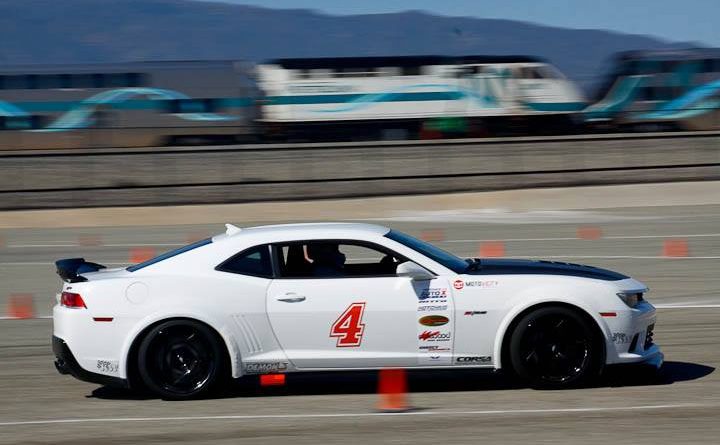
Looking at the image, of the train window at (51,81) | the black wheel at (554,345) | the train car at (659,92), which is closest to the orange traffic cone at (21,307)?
the black wheel at (554,345)

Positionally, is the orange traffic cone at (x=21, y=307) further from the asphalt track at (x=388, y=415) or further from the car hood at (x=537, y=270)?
the car hood at (x=537, y=270)

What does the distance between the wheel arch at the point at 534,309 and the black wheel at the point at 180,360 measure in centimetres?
202

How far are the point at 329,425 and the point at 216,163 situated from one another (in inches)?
989

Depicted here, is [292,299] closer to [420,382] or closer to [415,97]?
[420,382]

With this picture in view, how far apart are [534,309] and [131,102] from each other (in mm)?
42686

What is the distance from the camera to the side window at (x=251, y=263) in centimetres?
830

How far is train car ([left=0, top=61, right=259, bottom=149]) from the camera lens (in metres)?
47.4

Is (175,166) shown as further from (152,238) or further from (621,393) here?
(621,393)

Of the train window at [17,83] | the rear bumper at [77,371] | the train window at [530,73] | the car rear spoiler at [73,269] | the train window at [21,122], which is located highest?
the train window at [530,73]

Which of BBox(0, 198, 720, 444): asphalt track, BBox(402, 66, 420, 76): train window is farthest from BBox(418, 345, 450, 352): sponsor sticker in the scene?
BBox(402, 66, 420, 76): train window

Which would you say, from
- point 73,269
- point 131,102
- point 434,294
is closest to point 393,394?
point 434,294

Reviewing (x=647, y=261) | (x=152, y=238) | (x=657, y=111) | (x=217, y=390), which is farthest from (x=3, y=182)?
(x=657, y=111)

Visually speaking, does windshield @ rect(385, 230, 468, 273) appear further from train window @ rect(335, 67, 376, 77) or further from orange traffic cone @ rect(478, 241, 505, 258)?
train window @ rect(335, 67, 376, 77)

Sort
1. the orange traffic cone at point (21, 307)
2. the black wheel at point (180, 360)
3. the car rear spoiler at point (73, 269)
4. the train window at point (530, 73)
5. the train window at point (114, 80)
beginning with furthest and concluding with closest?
the train window at point (530, 73) → the train window at point (114, 80) → the orange traffic cone at point (21, 307) → the car rear spoiler at point (73, 269) → the black wheel at point (180, 360)
